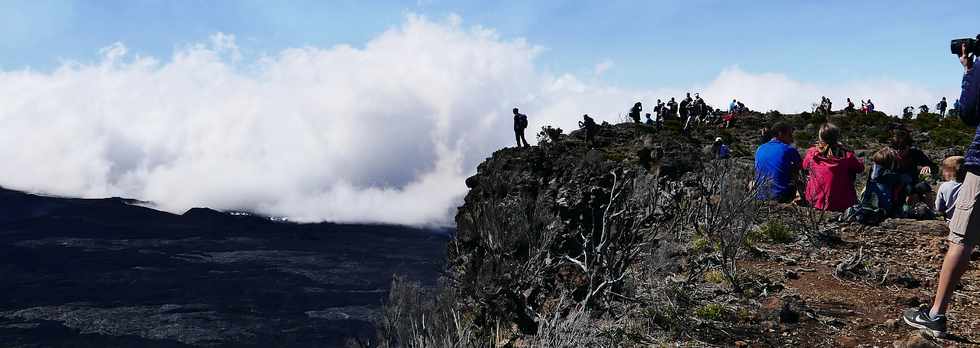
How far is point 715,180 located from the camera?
6586 millimetres

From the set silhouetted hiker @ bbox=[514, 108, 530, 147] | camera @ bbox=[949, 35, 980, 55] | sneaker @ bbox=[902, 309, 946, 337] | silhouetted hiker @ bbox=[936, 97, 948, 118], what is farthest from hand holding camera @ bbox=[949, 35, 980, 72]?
silhouetted hiker @ bbox=[936, 97, 948, 118]

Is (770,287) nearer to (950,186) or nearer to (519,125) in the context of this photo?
(950,186)

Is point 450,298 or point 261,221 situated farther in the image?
point 261,221

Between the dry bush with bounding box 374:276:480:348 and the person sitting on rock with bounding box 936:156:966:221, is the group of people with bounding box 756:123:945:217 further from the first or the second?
the dry bush with bounding box 374:276:480:348

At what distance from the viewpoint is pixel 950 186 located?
17.4 feet

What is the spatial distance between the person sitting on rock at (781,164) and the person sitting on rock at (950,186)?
1617 millimetres

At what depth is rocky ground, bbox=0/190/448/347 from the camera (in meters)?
75.5

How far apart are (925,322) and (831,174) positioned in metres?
3.74

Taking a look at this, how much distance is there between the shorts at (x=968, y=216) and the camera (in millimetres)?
2984

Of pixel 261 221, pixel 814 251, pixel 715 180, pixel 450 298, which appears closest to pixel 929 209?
pixel 814 251

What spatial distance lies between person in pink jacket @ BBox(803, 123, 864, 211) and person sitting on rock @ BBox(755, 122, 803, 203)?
9.5 inches

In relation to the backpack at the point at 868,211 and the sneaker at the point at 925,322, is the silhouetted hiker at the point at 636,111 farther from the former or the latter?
the sneaker at the point at 925,322

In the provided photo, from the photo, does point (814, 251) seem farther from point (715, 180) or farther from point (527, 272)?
point (527, 272)

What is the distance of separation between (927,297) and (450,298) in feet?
12.2
